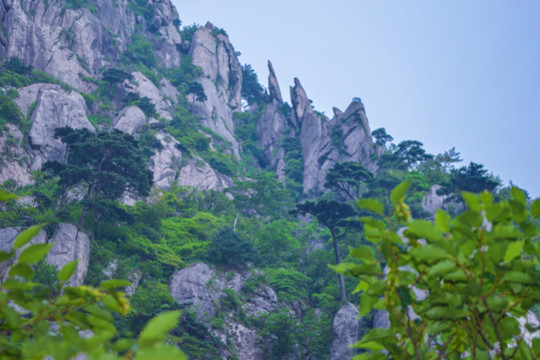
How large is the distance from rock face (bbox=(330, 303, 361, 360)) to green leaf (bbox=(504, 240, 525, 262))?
13.2 m

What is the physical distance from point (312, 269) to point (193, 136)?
16.0 meters

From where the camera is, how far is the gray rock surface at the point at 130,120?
26016mm

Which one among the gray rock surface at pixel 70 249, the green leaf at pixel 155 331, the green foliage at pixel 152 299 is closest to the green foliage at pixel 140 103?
the gray rock surface at pixel 70 249

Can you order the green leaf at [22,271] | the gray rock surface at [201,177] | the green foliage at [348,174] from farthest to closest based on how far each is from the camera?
the gray rock surface at [201,177], the green foliage at [348,174], the green leaf at [22,271]

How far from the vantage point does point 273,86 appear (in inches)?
1759

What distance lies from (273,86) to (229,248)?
30380 mm

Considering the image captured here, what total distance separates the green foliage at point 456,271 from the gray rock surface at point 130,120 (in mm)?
26572

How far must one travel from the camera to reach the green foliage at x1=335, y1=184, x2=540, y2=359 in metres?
0.95

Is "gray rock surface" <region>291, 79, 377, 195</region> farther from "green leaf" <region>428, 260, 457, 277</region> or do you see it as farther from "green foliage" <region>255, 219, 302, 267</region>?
"green leaf" <region>428, 260, 457, 277</region>

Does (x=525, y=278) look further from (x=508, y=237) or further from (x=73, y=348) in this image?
(x=73, y=348)

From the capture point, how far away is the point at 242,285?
55.1 feet

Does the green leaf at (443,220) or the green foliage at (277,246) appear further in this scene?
the green foliage at (277,246)

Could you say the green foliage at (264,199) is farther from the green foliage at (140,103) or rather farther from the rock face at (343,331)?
the rock face at (343,331)

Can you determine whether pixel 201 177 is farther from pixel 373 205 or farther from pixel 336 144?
pixel 373 205
